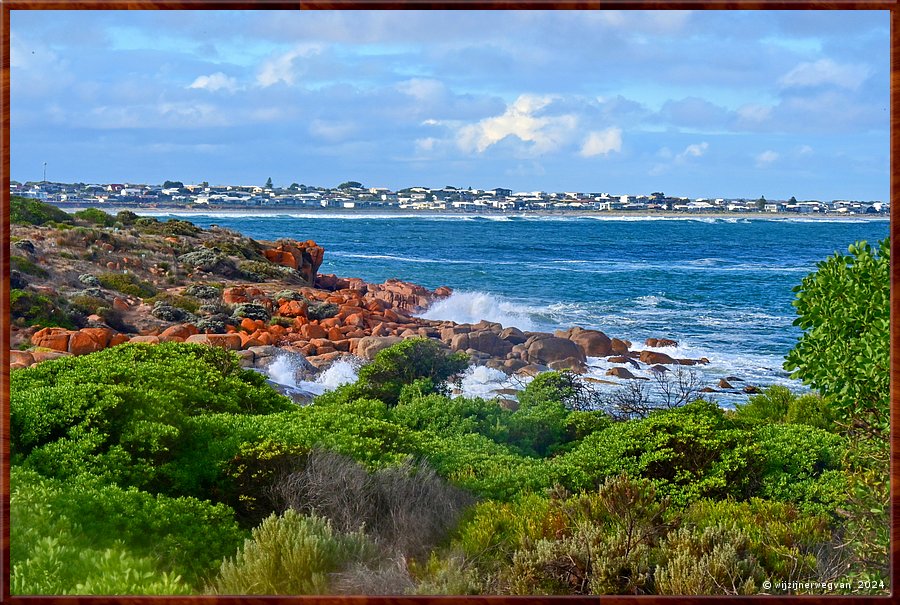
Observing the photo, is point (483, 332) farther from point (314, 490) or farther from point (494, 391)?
point (314, 490)

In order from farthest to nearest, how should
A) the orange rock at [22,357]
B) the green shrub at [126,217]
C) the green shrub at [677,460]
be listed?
the green shrub at [126,217]
the orange rock at [22,357]
the green shrub at [677,460]

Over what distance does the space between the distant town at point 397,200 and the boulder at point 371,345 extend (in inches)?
49.8

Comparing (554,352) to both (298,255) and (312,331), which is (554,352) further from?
(298,255)

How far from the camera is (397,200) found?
874cm

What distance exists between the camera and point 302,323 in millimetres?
8781

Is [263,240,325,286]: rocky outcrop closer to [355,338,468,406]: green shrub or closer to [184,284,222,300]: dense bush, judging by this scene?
[184,284,222,300]: dense bush

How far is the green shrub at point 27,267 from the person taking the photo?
29.0ft

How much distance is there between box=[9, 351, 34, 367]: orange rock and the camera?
6711 millimetres

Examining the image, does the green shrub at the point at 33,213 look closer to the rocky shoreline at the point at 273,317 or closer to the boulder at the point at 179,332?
the rocky shoreline at the point at 273,317

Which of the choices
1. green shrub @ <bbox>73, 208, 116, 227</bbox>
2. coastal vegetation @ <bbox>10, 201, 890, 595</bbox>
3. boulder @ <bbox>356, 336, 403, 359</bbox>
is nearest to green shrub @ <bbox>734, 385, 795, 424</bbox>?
coastal vegetation @ <bbox>10, 201, 890, 595</bbox>

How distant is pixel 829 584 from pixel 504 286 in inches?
271

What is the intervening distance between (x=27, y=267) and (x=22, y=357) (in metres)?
2.37

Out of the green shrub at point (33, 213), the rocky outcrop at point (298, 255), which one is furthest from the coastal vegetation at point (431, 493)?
the green shrub at point (33, 213)

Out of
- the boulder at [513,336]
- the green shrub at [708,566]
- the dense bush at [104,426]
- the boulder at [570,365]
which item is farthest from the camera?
the boulder at [513,336]
